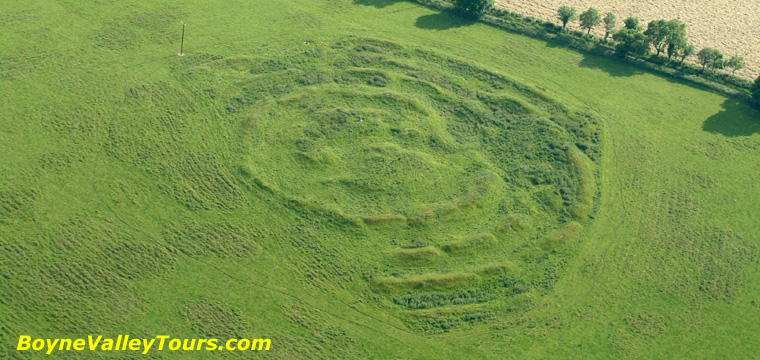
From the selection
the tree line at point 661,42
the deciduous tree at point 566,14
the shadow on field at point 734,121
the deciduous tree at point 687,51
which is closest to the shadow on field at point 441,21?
the deciduous tree at point 566,14

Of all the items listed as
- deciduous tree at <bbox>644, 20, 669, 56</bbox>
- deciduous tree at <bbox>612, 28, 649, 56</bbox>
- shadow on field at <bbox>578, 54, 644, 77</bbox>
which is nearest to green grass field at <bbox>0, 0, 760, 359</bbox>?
shadow on field at <bbox>578, 54, 644, 77</bbox>

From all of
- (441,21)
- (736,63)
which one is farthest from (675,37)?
(441,21)

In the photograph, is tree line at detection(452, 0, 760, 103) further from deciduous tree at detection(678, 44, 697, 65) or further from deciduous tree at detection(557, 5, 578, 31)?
deciduous tree at detection(557, 5, 578, 31)

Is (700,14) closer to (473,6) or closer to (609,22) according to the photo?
(609,22)

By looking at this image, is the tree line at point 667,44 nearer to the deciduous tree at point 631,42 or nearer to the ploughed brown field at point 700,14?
the deciduous tree at point 631,42

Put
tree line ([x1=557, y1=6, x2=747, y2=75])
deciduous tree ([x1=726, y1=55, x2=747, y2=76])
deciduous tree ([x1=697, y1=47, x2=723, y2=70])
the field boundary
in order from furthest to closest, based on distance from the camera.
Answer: tree line ([x1=557, y1=6, x2=747, y2=75]), deciduous tree ([x1=697, y1=47, x2=723, y2=70]), deciduous tree ([x1=726, y1=55, x2=747, y2=76]), the field boundary

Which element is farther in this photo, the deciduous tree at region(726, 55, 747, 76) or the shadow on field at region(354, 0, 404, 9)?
the shadow on field at region(354, 0, 404, 9)

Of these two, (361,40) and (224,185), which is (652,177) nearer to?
(361,40)

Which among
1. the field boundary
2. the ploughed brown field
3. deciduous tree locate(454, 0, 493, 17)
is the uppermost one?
the ploughed brown field
